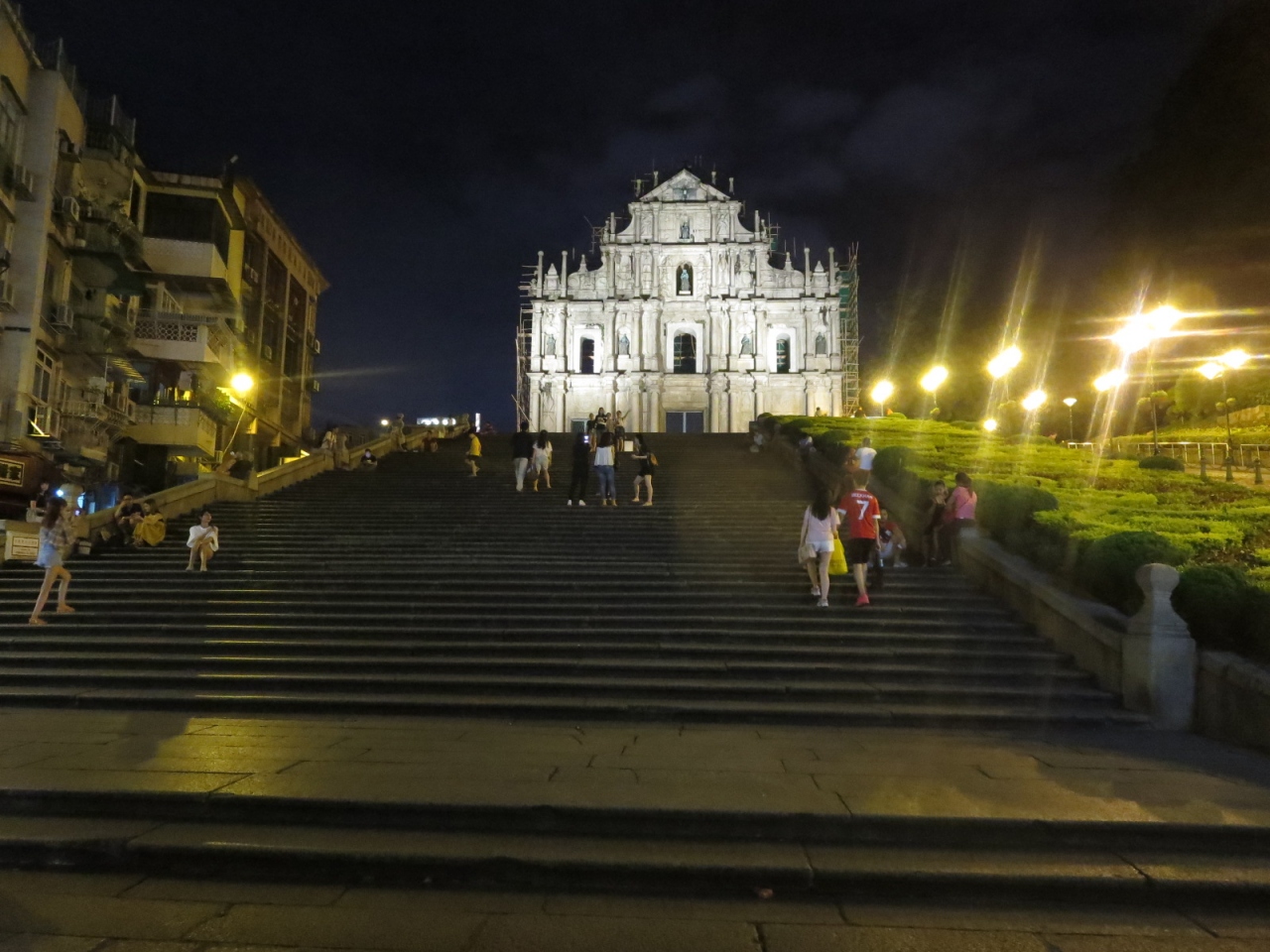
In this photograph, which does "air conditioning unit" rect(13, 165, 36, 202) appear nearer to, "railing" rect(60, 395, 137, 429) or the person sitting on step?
"railing" rect(60, 395, 137, 429)

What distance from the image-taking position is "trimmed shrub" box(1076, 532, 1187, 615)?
8359 mm

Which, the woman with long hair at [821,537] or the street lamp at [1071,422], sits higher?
the street lamp at [1071,422]

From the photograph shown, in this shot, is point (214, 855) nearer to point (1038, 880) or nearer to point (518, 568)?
→ point (1038, 880)

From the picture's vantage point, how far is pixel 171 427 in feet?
87.4

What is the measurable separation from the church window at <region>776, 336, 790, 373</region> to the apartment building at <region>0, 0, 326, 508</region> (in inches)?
1205

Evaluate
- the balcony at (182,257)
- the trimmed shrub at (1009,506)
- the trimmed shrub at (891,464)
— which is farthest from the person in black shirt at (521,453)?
the balcony at (182,257)

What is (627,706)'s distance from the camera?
7652 mm

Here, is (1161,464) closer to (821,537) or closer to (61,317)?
(821,537)

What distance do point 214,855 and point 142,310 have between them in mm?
27176

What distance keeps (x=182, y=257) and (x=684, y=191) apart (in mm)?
32362

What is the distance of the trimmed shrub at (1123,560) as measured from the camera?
8.36 meters

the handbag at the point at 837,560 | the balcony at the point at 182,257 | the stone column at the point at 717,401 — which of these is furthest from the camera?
the stone column at the point at 717,401

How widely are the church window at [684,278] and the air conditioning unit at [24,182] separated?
35.8m

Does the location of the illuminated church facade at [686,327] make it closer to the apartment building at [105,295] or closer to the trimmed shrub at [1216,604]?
the apartment building at [105,295]
